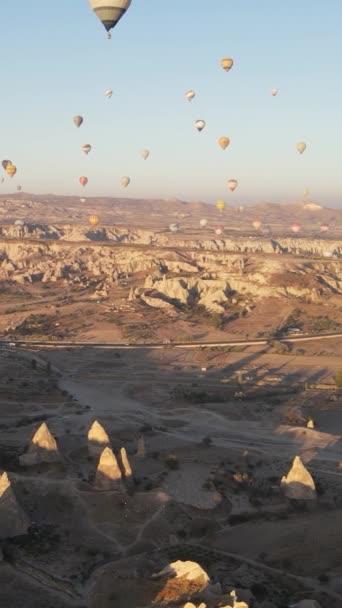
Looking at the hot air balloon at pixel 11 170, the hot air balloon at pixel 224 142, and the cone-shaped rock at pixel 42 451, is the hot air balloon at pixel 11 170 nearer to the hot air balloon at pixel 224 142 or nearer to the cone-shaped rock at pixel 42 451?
the hot air balloon at pixel 224 142

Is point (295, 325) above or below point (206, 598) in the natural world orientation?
below

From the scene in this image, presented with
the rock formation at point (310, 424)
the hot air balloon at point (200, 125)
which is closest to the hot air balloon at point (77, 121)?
the hot air balloon at point (200, 125)

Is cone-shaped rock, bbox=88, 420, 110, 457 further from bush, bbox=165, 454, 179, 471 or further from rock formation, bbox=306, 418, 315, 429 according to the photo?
rock formation, bbox=306, 418, 315, 429

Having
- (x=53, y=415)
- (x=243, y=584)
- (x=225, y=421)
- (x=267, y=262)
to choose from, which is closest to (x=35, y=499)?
(x=243, y=584)

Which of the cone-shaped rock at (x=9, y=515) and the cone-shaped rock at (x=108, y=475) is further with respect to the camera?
the cone-shaped rock at (x=108, y=475)

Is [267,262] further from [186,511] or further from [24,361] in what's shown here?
[186,511]

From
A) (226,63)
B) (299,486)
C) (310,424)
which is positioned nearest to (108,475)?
(299,486)

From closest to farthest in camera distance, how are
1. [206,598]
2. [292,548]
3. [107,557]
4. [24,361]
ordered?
[206,598]
[107,557]
[292,548]
[24,361]

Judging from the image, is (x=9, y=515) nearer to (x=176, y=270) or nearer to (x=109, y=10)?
(x=109, y=10)
